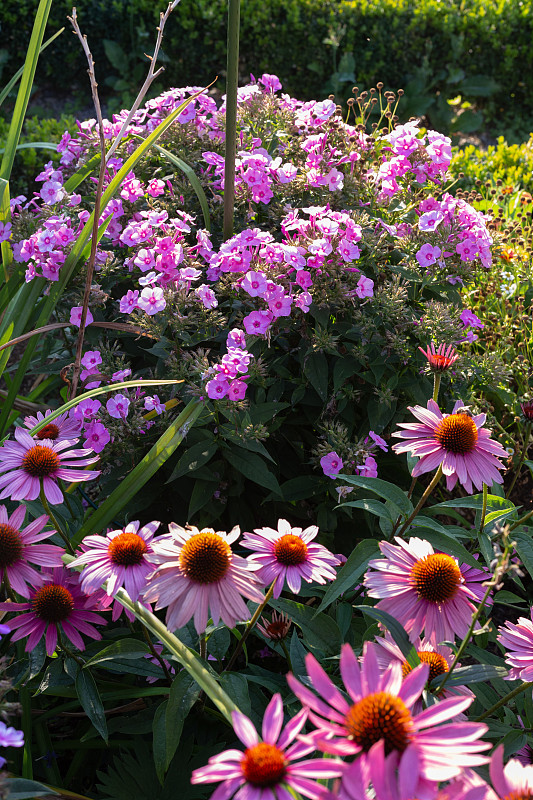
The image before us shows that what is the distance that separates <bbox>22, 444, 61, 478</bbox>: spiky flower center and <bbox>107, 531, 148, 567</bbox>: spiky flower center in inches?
11.3

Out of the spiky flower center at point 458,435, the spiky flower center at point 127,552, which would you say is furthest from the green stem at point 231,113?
the spiky flower center at point 127,552

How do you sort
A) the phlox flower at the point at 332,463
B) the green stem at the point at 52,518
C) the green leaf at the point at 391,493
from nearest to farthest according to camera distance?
1. the green stem at the point at 52,518
2. the green leaf at the point at 391,493
3. the phlox flower at the point at 332,463

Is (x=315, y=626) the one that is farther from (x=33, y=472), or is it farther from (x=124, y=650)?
(x=33, y=472)

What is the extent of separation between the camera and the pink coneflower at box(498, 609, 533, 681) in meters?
1.17

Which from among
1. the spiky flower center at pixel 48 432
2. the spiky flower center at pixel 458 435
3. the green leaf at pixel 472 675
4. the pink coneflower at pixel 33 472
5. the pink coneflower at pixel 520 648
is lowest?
the green leaf at pixel 472 675

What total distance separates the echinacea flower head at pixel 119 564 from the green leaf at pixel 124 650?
6.7 inches

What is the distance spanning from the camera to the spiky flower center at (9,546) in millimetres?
1324

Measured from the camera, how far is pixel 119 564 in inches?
48.2

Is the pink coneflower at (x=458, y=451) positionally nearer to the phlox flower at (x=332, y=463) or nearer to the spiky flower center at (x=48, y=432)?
the phlox flower at (x=332, y=463)

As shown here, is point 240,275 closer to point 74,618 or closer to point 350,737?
point 74,618

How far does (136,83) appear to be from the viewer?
252 inches

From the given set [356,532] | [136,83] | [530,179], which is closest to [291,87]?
[136,83]

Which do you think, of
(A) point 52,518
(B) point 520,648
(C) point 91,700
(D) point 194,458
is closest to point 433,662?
(B) point 520,648

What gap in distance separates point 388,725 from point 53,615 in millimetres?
807
